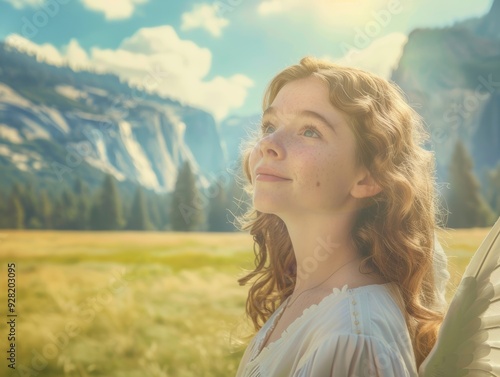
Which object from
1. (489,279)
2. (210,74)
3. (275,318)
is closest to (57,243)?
(210,74)

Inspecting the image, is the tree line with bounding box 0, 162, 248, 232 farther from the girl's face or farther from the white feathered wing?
the white feathered wing

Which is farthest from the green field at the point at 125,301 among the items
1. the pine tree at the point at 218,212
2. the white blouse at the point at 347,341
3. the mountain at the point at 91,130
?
the white blouse at the point at 347,341

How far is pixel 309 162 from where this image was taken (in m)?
0.75

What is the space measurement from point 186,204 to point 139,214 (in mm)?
196

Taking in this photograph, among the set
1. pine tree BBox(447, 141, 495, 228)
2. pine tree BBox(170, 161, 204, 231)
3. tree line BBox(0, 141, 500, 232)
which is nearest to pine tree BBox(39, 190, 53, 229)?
tree line BBox(0, 141, 500, 232)

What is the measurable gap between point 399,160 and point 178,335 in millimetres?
1477

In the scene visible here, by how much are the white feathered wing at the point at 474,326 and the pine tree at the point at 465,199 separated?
177cm

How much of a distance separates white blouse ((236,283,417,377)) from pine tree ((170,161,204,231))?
160 cm

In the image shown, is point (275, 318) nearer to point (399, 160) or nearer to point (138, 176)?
point (399, 160)

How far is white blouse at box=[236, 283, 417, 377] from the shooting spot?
1.98 ft

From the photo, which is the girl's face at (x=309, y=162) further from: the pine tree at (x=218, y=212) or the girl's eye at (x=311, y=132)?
the pine tree at (x=218, y=212)

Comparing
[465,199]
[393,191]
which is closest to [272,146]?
[393,191]

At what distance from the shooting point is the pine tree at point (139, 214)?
2314 millimetres

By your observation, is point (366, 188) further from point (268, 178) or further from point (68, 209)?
point (68, 209)
